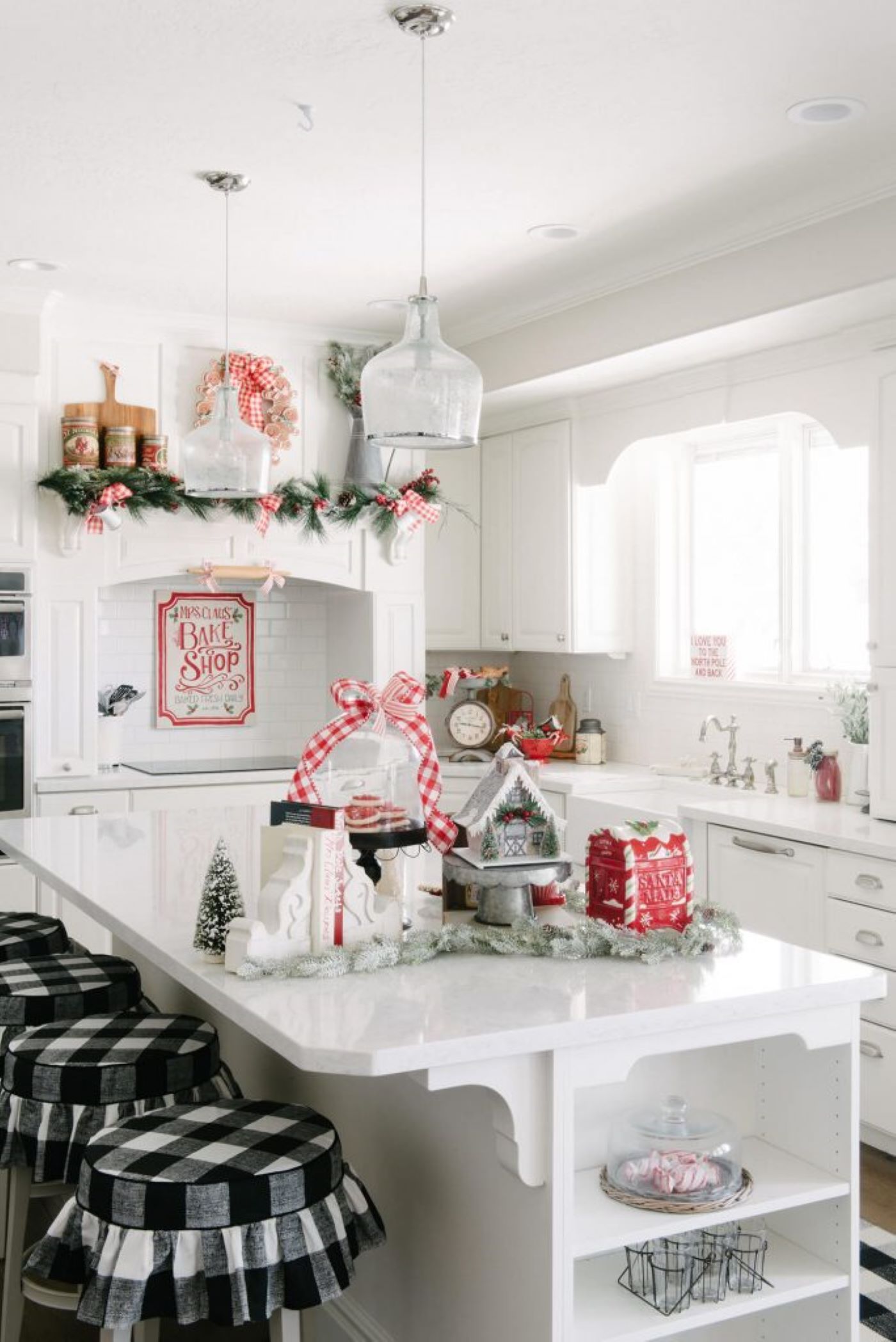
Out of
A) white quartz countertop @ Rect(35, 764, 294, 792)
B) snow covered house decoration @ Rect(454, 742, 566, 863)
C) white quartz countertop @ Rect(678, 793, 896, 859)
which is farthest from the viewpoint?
white quartz countertop @ Rect(35, 764, 294, 792)

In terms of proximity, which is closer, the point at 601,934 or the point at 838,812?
the point at 601,934

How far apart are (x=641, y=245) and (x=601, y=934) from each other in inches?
115

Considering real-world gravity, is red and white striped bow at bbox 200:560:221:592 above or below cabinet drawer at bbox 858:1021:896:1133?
above

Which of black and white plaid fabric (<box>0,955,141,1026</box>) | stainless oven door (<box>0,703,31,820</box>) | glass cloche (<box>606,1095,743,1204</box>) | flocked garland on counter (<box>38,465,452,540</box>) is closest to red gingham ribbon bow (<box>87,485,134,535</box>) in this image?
flocked garland on counter (<box>38,465,452,540</box>)

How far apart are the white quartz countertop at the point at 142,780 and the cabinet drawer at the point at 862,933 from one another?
7.86 ft

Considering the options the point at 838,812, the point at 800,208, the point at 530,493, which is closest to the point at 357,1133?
the point at 838,812

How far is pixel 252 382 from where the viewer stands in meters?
5.50

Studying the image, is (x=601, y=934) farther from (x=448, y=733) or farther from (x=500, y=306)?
(x=448, y=733)

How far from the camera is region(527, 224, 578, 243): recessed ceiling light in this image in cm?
421

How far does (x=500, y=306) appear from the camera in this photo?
5203mm

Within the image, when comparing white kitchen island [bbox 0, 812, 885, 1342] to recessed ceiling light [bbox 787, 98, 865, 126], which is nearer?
white kitchen island [bbox 0, 812, 885, 1342]

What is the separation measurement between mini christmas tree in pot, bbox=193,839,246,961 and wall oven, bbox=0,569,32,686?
3.04 m

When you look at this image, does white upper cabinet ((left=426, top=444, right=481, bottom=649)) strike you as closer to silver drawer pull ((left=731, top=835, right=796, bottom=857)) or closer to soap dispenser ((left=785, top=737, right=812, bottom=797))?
soap dispenser ((left=785, top=737, right=812, bottom=797))

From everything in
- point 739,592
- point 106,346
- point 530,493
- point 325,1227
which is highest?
point 106,346
